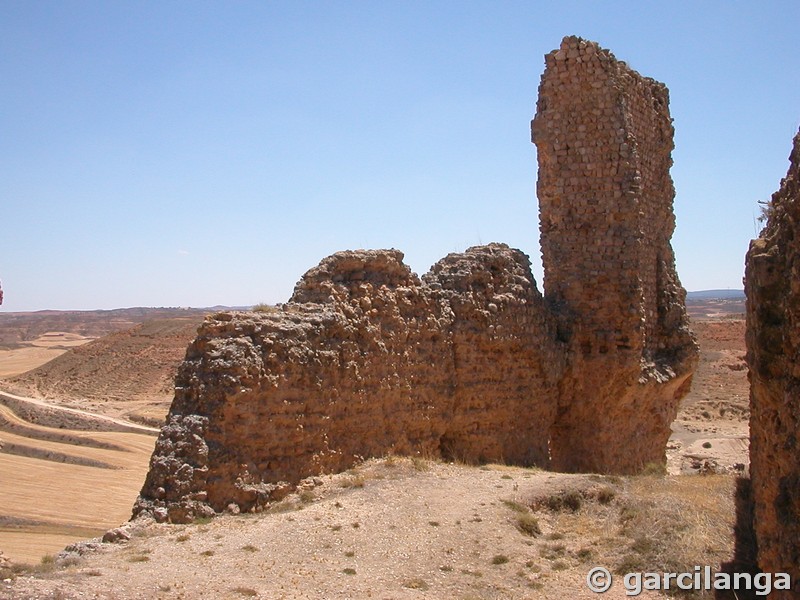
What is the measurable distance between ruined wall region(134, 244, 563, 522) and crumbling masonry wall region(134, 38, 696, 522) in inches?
0.9

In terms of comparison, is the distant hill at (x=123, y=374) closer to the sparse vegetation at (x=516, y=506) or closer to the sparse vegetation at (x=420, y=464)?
the sparse vegetation at (x=420, y=464)

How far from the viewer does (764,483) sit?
5.75 m

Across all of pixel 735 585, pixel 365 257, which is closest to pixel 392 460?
pixel 365 257

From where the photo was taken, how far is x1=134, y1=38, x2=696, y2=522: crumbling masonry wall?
9047 mm

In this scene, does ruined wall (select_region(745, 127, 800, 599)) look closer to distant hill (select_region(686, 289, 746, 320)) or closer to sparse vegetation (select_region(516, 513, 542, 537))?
sparse vegetation (select_region(516, 513, 542, 537))

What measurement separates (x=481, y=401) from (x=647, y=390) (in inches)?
134

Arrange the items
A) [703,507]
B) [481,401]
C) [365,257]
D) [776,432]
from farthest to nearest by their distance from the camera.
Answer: [481,401]
[365,257]
[703,507]
[776,432]

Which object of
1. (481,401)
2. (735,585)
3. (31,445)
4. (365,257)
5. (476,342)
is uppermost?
(365,257)

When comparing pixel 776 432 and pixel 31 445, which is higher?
pixel 776 432

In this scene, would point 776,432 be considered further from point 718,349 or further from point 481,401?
point 718,349

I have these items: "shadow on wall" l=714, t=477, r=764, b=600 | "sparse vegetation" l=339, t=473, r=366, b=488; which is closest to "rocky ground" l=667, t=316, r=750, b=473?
"shadow on wall" l=714, t=477, r=764, b=600

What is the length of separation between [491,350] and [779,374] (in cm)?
689

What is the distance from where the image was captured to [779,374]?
5.15 meters

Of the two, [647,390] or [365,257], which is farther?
[647,390]
